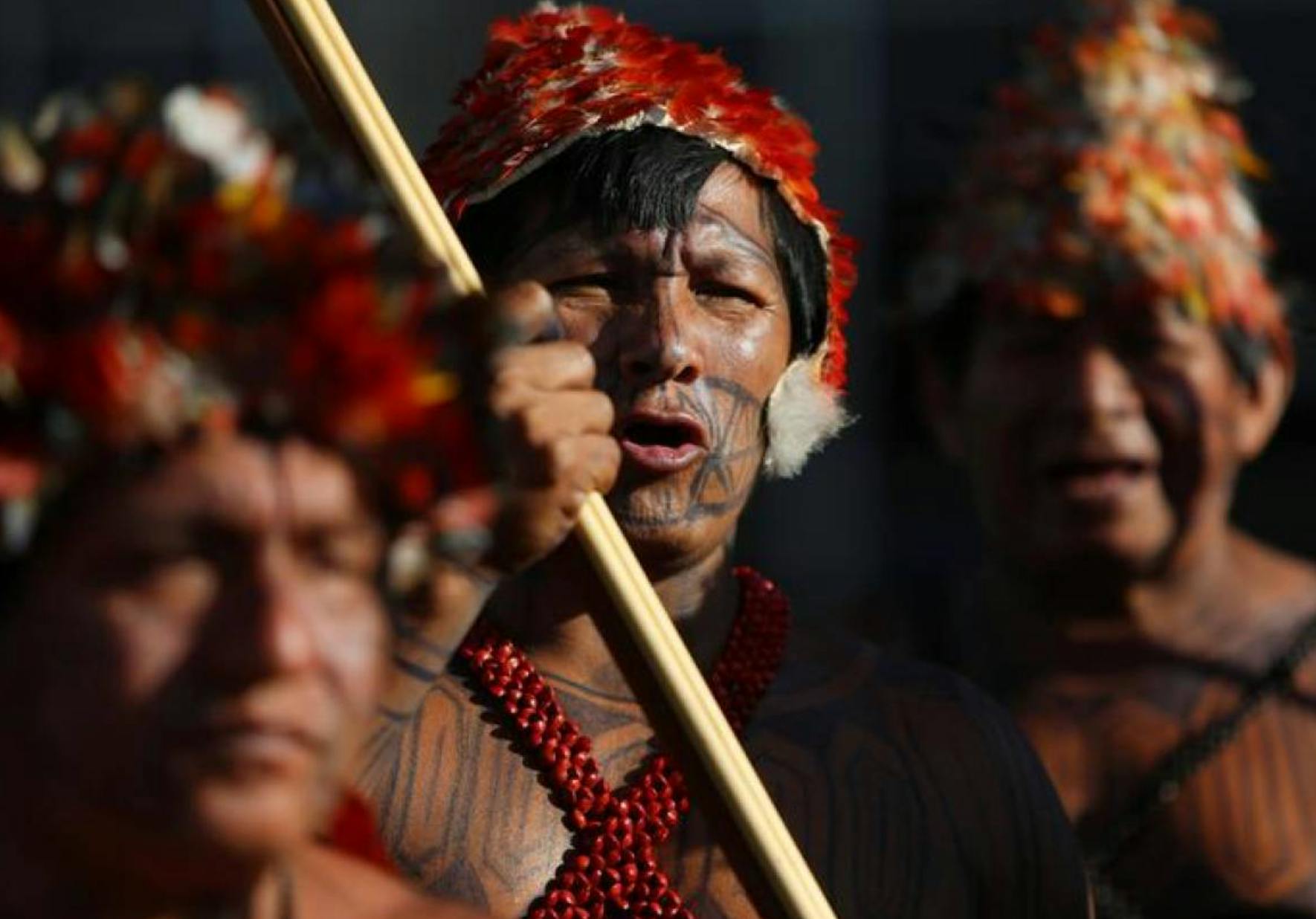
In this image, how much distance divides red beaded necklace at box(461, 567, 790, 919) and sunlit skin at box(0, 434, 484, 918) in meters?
1.29

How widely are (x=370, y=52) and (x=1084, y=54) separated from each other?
153 inches

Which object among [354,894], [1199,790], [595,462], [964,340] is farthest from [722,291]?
[964,340]

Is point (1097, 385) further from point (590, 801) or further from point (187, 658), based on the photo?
point (187, 658)

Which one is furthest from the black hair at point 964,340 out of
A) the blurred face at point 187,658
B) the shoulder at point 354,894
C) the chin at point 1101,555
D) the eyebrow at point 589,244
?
the blurred face at point 187,658

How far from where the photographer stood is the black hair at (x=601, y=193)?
15.3 ft

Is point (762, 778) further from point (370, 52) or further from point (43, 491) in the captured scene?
point (370, 52)

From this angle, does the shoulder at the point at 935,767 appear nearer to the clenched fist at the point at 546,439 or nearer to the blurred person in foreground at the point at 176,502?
the clenched fist at the point at 546,439

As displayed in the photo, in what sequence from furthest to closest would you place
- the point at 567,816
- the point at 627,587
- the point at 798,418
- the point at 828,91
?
1. the point at 828,91
2. the point at 798,418
3. the point at 567,816
4. the point at 627,587

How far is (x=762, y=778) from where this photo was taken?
4586 millimetres

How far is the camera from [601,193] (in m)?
4.68

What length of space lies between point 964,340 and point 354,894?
3.97 metres

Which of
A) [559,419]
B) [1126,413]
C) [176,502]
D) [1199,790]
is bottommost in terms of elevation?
[1199,790]

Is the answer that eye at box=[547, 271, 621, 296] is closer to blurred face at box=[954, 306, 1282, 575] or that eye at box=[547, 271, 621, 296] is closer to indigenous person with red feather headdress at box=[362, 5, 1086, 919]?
indigenous person with red feather headdress at box=[362, 5, 1086, 919]

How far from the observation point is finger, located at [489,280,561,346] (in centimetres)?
335
